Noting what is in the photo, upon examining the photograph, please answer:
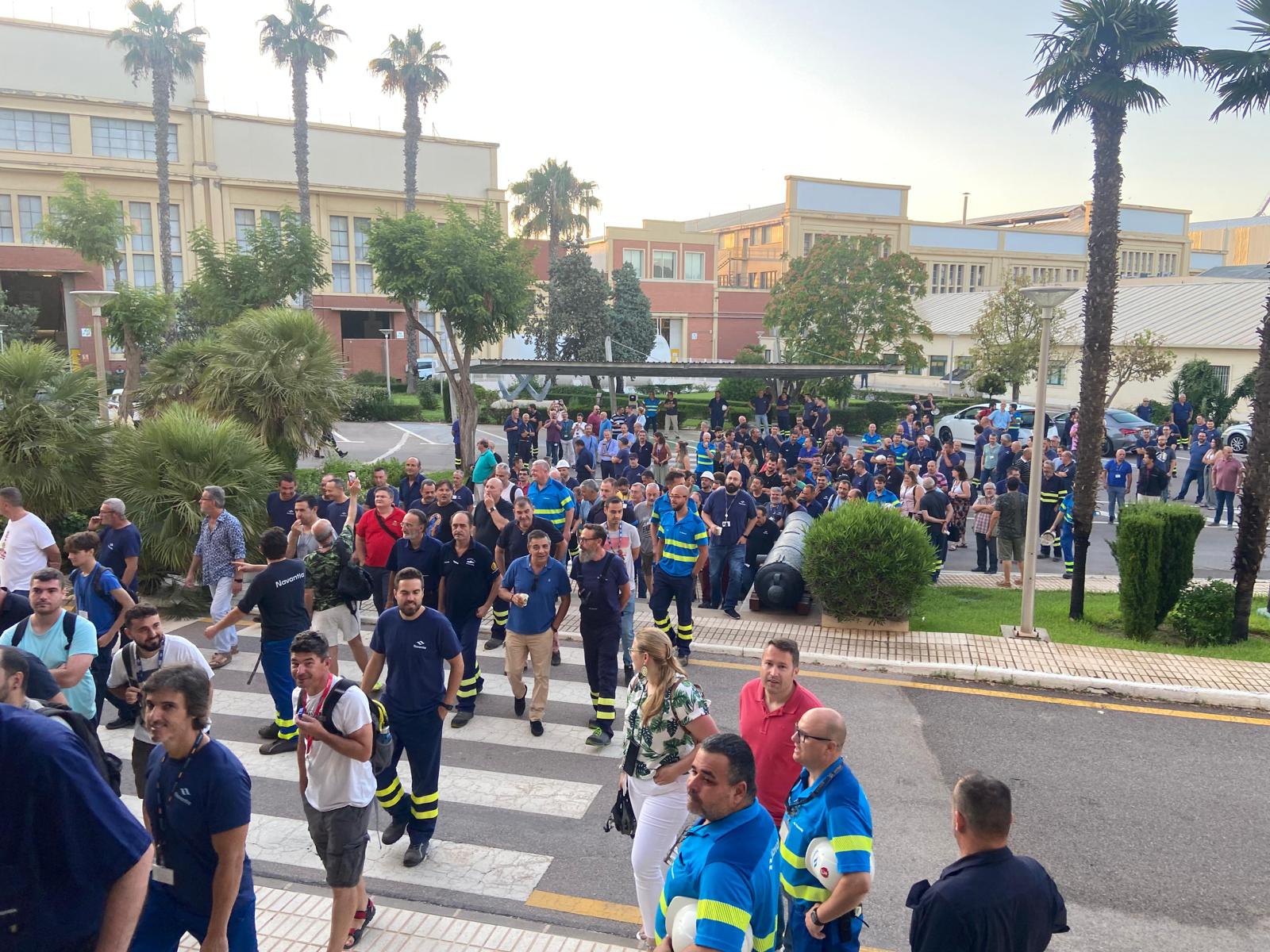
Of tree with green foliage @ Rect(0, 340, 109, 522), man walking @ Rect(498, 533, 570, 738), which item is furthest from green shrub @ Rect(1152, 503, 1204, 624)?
tree with green foliage @ Rect(0, 340, 109, 522)

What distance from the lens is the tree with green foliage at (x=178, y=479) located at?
12156 mm

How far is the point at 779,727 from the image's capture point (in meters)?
4.85

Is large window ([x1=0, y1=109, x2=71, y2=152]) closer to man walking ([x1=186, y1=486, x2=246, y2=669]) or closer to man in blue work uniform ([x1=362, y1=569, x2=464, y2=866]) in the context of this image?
man walking ([x1=186, y1=486, x2=246, y2=669])

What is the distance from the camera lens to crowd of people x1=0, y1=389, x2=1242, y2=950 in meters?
3.34

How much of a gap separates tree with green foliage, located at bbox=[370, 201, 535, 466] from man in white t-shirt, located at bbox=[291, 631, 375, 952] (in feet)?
56.3

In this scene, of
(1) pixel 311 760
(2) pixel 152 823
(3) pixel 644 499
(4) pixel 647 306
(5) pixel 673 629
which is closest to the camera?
(2) pixel 152 823

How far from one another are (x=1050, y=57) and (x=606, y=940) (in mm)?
11642

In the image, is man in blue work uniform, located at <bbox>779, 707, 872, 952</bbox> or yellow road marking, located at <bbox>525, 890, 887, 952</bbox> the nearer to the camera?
man in blue work uniform, located at <bbox>779, 707, 872, 952</bbox>

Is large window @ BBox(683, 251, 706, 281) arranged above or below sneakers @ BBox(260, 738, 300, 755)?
above

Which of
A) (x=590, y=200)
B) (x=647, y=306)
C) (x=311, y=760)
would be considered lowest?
(x=311, y=760)

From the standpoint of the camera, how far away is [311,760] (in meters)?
5.06

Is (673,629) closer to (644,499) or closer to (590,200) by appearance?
(644,499)

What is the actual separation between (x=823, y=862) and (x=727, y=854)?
716 mm

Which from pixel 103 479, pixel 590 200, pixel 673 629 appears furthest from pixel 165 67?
pixel 673 629
